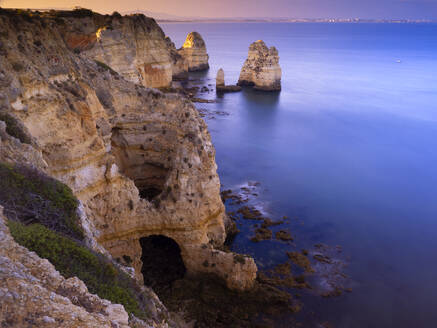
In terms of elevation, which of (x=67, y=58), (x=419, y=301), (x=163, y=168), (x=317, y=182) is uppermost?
(x=67, y=58)

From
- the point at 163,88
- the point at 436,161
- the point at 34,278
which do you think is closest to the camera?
the point at 34,278

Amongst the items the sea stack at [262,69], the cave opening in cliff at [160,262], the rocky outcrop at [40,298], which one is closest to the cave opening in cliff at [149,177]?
the cave opening in cliff at [160,262]

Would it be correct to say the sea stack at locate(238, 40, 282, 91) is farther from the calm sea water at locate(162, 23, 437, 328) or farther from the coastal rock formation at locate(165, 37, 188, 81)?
the coastal rock formation at locate(165, 37, 188, 81)

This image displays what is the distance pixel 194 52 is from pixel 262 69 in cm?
2429

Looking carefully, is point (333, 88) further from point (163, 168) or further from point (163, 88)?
point (163, 168)

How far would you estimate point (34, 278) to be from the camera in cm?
490

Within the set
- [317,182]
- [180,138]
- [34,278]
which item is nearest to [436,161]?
[317,182]

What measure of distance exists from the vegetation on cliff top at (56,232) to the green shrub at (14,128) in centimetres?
195

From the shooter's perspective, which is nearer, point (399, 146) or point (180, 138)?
point (180, 138)

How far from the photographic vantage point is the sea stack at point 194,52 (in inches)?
3278

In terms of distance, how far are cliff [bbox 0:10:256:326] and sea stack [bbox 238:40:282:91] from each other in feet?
155

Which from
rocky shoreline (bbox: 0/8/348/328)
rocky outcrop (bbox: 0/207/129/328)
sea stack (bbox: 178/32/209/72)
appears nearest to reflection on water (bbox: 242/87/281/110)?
sea stack (bbox: 178/32/209/72)

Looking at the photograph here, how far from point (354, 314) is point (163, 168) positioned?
12132 millimetres

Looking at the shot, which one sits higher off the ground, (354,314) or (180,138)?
(180,138)
